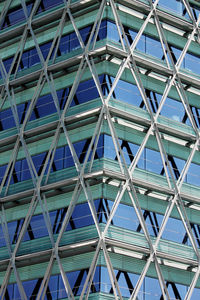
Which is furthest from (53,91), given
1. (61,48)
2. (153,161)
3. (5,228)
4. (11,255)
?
(11,255)

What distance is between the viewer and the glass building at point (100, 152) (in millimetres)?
47062

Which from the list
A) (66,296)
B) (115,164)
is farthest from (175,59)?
(66,296)

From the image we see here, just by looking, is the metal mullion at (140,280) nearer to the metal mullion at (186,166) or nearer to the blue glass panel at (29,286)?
the metal mullion at (186,166)

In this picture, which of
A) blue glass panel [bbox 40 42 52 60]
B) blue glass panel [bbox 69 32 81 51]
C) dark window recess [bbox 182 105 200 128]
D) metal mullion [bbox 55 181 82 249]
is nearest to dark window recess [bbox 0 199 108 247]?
metal mullion [bbox 55 181 82 249]

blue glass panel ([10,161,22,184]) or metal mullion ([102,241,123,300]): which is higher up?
blue glass panel ([10,161,22,184])

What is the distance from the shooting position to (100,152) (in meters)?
48.2

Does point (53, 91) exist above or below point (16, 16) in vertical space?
below

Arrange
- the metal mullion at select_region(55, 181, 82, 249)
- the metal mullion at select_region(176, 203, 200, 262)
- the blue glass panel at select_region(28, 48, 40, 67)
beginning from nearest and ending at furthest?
the metal mullion at select_region(55, 181, 82, 249) → the metal mullion at select_region(176, 203, 200, 262) → the blue glass panel at select_region(28, 48, 40, 67)

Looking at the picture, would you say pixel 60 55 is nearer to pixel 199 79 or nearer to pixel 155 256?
pixel 199 79

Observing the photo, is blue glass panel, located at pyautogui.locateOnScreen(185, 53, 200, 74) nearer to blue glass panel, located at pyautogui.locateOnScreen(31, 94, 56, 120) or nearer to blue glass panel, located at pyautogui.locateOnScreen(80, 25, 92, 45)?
blue glass panel, located at pyautogui.locateOnScreen(80, 25, 92, 45)

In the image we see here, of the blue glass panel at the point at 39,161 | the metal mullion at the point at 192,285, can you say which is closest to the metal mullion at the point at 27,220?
the blue glass panel at the point at 39,161

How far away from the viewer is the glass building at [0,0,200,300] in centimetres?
4706

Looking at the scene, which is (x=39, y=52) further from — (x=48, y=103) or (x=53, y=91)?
(x=48, y=103)

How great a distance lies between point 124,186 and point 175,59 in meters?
12.0
